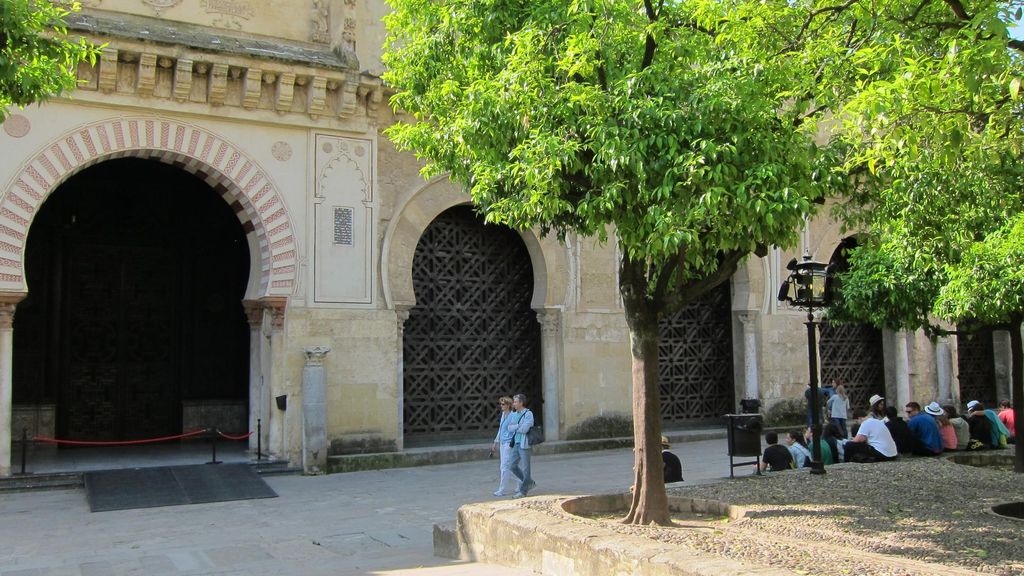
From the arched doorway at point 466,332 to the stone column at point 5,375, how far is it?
5459 mm

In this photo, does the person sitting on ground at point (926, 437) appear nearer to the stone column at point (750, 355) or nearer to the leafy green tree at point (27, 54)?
the stone column at point (750, 355)

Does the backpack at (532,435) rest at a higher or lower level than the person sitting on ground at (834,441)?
higher

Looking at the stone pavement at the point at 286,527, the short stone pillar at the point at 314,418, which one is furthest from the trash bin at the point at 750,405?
the short stone pillar at the point at 314,418

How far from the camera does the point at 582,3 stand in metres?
6.64

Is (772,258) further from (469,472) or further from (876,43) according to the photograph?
(876,43)

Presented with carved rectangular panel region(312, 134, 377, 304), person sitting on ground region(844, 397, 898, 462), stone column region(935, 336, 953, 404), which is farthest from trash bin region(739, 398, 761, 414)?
carved rectangular panel region(312, 134, 377, 304)

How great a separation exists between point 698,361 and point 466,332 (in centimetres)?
481

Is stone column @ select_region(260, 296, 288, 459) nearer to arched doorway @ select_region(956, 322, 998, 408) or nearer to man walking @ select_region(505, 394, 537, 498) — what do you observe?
man walking @ select_region(505, 394, 537, 498)

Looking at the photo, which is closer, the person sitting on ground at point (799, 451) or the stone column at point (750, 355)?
the person sitting on ground at point (799, 451)

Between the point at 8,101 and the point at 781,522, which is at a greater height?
the point at 8,101

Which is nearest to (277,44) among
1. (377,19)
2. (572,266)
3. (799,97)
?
(377,19)

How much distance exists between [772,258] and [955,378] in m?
5.06

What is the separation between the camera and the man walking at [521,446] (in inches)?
389

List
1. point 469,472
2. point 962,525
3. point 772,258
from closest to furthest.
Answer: point 962,525 < point 469,472 < point 772,258
